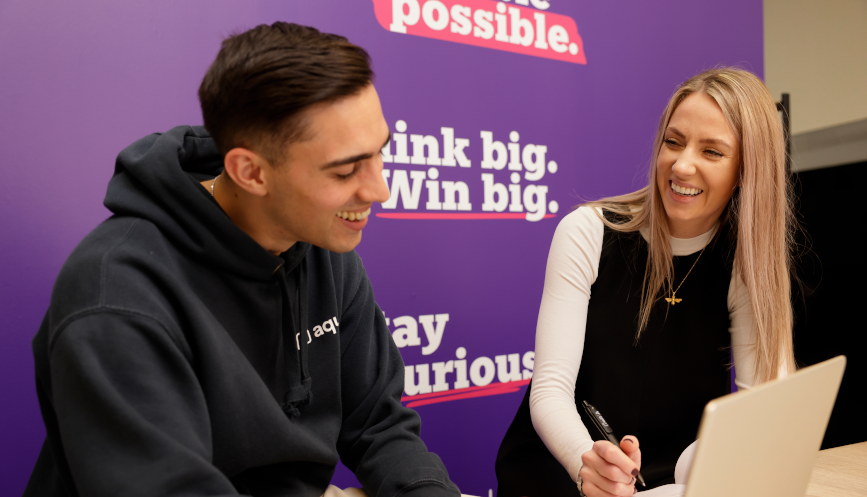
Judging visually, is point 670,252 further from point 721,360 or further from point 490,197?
point 490,197

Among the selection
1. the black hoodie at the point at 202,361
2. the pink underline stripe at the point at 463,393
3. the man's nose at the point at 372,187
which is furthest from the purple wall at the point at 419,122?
the man's nose at the point at 372,187

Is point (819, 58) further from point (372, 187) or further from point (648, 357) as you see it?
→ point (372, 187)

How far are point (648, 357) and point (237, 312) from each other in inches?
35.7

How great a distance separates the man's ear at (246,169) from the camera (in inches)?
34.0

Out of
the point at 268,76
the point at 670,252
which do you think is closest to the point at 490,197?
the point at 670,252

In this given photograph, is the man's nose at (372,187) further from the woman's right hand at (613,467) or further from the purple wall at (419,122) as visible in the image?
the purple wall at (419,122)

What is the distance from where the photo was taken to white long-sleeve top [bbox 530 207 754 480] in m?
1.20

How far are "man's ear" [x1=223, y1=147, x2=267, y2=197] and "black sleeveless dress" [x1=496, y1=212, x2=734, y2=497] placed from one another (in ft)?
2.47

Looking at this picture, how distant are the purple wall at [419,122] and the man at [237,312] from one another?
61cm

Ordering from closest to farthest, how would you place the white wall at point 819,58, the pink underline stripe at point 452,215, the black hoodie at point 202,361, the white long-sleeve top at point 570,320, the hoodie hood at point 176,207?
the black hoodie at point 202,361 < the hoodie hood at point 176,207 < the white long-sleeve top at point 570,320 < the pink underline stripe at point 452,215 < the white wall at point 819,58

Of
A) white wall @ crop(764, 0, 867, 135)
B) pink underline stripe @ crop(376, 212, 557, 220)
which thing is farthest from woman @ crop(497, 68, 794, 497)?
white wall @ crop(764, 0, 867, 135)

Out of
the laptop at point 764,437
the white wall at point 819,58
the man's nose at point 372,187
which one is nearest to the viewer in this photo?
the laptop at point 764,437

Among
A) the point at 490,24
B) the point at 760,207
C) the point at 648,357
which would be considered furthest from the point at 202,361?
the point at 490,24

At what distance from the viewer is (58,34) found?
4.42 feet
